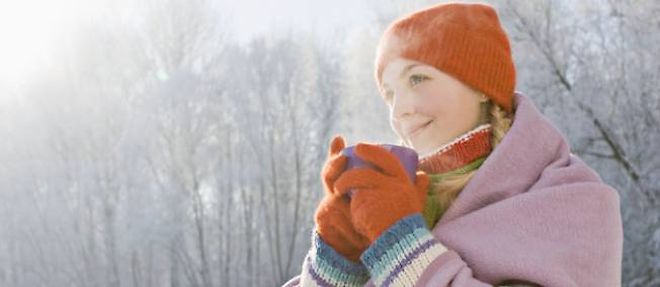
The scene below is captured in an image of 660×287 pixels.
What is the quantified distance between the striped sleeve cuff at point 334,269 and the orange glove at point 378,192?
0.21ft

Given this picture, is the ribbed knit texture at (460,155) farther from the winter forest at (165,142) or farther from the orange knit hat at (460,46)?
the winter forest at (165,142)

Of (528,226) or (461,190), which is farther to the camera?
(461,190)

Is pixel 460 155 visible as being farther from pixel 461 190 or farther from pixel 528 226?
pixel 528 226

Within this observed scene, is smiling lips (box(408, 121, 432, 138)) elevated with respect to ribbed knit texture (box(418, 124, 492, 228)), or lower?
elevated

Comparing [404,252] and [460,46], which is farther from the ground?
[460,46]

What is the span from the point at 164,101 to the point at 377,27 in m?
5.75

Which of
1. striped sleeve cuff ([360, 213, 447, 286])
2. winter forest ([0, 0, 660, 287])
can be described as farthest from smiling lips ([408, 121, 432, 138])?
winter forest ([0, 0, 660, 287])

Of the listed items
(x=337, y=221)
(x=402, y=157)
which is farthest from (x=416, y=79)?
(x=337, y=221)

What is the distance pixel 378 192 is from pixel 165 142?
18192mm

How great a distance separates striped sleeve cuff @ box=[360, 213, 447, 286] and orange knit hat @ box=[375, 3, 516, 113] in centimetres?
30

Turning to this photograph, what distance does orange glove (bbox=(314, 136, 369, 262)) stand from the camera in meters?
1.09

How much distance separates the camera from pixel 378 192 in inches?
41.4

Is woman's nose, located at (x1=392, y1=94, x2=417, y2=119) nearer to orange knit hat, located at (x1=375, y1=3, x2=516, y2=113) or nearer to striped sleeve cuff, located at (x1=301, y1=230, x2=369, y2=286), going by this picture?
orange knit hat, located at (x1=375, y1=3, x2=516, y2=113)

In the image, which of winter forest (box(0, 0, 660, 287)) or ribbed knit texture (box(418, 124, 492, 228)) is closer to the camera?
ribbed knit texture (box(418, 124, 492, 228))
